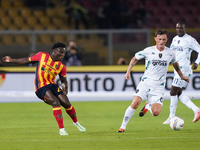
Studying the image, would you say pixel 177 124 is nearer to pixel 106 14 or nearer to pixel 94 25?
pixel 106 14

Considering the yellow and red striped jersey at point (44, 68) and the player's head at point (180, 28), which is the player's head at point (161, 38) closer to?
the player's head at point (180, 28)

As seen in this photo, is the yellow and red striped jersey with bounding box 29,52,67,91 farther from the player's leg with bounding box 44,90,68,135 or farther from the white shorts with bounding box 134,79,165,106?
the white shorts with bounding box 134,79,165,106

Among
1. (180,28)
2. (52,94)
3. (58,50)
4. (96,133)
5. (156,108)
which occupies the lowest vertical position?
(96,133)

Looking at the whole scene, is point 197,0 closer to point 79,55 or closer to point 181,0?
point 181,0

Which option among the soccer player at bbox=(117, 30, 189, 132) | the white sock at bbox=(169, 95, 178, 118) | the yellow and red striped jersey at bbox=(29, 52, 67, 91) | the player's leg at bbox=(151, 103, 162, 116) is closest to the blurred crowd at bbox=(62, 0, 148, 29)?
the white sock at bbox=(169, 95, 178, 118)

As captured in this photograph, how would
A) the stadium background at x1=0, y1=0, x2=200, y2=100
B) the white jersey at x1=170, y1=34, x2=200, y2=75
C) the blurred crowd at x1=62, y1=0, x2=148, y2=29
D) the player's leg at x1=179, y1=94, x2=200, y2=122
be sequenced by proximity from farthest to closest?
the blurred crowd at x1=62, y1=0, x2=148, y2=29, the stadium background at x1=0, y1=0, x2=200, y2=100, the white jersey at x1=170, y1=34, x2=200, y2=75, the player's leg at x1=179, y1=94, x2=200, y2=122

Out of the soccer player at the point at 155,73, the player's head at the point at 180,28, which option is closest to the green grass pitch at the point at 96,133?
the soccer player at the point at 155,73

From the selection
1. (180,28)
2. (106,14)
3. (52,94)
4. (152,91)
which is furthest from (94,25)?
(52,94)

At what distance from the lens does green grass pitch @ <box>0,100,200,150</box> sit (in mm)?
5934

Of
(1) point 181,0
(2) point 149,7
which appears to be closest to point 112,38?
(2) point 149,7

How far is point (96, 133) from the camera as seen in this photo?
23.4 feet

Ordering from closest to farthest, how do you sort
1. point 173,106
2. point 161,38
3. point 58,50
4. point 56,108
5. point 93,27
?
point 56,108 < point 58,50 < point 161,38 < point 173,106 < point 93,27

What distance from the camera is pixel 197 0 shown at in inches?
784

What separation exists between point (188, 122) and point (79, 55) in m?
6.37
